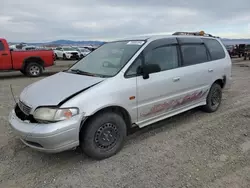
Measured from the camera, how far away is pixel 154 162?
3.13 meters

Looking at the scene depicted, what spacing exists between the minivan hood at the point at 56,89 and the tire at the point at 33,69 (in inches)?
335

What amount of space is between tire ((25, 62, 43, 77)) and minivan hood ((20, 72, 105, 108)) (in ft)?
28.0

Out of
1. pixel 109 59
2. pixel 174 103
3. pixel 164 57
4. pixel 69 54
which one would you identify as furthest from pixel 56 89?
pixel 69 54

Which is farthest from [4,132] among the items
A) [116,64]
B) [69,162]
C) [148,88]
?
[148,88]

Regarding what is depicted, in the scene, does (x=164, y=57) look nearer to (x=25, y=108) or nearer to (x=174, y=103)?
(x=174, y=103)

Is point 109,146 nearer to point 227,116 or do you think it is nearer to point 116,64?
point 116,64

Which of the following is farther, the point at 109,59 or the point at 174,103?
the point at 174,103

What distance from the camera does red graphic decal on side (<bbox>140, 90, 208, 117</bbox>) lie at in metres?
3.75

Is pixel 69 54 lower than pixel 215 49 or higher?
higher

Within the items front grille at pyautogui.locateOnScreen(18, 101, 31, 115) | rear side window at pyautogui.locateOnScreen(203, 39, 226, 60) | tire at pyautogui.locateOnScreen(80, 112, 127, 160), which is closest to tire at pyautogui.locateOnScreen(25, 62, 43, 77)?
front grille at pyautogui.locateOnScreen(18, 101, 31, 115)

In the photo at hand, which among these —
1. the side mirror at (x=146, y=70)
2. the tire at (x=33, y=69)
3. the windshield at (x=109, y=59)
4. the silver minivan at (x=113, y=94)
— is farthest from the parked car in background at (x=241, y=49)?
the side mirror at (x=146, y=70)

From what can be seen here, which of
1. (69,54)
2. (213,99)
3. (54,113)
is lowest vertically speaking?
(213,99)

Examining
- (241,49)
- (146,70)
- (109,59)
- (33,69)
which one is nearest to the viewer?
(146,70)

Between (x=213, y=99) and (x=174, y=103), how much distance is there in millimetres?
1460
